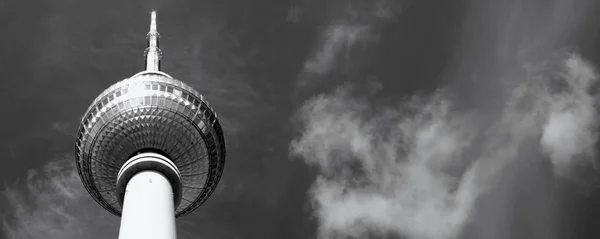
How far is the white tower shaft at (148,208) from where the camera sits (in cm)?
5584

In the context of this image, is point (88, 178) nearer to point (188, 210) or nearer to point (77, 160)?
point (77, 160)

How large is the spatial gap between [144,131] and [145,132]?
0.14 metres

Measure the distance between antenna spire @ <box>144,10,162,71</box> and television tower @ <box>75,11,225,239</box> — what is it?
5.87m

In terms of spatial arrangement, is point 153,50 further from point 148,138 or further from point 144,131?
point 148,138

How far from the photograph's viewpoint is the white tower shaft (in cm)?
5584

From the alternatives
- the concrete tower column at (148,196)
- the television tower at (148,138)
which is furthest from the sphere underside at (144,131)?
the concrete tower column at (148,196)

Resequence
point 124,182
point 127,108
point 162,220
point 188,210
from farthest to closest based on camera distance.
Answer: point 188,210, point 127,108, point 124,182, point 162,220

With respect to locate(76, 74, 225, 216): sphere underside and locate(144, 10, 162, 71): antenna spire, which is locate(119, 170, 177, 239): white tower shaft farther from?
locate(144, 10, 162, 71): antenna spire

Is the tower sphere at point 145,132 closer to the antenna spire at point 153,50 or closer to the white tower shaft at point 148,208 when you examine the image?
the white tower shaft at point 148,208

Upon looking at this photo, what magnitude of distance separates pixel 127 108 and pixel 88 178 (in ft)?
26.8

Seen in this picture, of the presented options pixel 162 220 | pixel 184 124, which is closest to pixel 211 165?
pixel 184 124

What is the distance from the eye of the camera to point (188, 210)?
250 ft

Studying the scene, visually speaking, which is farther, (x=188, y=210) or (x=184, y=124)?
(x=188, y=210)

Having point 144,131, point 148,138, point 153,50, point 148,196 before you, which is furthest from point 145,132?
point 153,50
